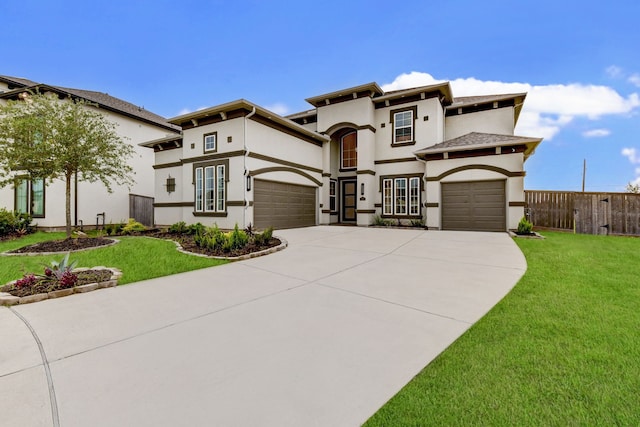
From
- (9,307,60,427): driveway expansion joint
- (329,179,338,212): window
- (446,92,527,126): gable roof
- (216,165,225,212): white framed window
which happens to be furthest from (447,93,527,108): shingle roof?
(9,307,60,427): driveway expansion joint

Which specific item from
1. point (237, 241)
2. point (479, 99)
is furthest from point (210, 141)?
point (479, 99)

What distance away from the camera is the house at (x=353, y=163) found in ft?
38.8

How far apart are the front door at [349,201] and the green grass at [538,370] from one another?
13.0 m

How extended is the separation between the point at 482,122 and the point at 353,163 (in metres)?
7.19

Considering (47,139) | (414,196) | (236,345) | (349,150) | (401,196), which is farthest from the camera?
(349,150)

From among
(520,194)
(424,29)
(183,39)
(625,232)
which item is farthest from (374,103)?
(625,232)

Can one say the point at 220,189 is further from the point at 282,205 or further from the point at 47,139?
the point at 47,139

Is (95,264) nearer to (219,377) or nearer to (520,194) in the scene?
(219,377)

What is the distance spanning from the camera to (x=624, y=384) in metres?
2.11

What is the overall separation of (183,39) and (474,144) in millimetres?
13537

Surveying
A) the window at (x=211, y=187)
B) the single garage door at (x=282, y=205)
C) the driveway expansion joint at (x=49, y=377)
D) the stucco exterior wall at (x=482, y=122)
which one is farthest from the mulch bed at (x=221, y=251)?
the stucco exterior wall at (x=482, y=122)

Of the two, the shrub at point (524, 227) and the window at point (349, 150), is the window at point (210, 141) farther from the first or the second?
the shrub at point (524, 227)

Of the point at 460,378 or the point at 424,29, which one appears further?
the point at 424,29

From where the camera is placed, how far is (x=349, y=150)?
16.9 meters
